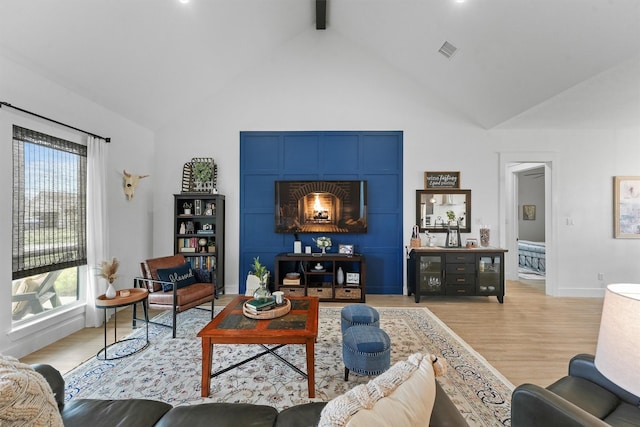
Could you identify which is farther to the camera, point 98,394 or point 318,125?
point 318,125

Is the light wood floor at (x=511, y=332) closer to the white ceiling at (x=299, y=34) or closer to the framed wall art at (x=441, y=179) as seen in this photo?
the framed wall art at (x=441, y=179)

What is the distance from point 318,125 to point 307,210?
59.2 inches

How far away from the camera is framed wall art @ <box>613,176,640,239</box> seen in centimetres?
451

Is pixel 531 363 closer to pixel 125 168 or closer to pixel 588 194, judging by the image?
pixel 588 194

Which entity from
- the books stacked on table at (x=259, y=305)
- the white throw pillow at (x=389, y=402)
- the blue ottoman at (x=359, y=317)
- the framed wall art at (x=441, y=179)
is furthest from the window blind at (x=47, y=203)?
the framed wall art at (x=441, y=179)

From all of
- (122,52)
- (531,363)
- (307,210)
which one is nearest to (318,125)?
(307,210)

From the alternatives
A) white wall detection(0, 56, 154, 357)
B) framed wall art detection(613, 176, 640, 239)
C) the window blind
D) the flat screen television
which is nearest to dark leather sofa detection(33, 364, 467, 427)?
white wall detection(0, 56, 154, 357)

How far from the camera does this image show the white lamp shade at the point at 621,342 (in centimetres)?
85

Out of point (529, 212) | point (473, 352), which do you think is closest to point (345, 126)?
point (473, 352)

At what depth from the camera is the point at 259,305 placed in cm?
244

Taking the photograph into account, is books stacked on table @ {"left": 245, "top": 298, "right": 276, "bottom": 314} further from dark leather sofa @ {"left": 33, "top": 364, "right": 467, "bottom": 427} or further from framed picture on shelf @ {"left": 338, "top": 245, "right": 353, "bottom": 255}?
framed picture on shelf @ {"left": 338, "top": 245, "right": 353, "bottom": 255}

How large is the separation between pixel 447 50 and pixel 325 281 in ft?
12.6

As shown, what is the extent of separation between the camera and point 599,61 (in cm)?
276

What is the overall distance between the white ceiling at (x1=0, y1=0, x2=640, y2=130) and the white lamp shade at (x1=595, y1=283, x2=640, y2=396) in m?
2.89
